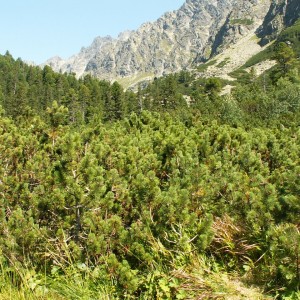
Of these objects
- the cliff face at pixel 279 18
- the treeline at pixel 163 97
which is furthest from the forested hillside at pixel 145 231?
the cliff face at pixel 279 18

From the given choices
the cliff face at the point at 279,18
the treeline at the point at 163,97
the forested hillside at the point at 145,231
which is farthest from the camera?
the cliff face at the point at 279,18

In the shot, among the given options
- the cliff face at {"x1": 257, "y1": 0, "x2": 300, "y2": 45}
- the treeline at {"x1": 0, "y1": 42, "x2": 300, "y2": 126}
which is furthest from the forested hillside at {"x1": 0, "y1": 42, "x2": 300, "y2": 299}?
the cliff face at {"x1": 257, "y1": 0, "x2": 300, "y2": 45}

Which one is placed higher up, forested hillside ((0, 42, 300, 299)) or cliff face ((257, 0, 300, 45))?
cliff face ((257, 0, 300, 45))

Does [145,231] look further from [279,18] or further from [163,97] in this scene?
[279,18]

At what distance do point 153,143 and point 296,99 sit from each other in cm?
4136

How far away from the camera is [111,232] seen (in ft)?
18.3

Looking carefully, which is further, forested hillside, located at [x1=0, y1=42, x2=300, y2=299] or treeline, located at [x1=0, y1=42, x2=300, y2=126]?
treeline, located at [x1=0, y1=42, x2=300, y2=126]

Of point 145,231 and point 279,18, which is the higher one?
A: point 279,18

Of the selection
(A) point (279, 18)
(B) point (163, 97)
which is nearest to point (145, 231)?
(B) point (163, 97)

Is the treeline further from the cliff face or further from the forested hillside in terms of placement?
the cliff face

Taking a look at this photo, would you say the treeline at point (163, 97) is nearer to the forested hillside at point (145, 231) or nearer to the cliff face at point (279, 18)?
the forested hillside at point (145, 231)

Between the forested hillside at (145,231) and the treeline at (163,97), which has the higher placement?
the treeline at (163,97)

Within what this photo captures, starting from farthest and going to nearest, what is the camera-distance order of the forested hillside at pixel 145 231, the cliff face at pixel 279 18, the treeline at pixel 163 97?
the cliff face at pixel 279 18
the treeline at pixel 163 97
the forested hillside at pixel 145 231

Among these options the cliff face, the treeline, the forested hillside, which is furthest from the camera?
the cliff face
